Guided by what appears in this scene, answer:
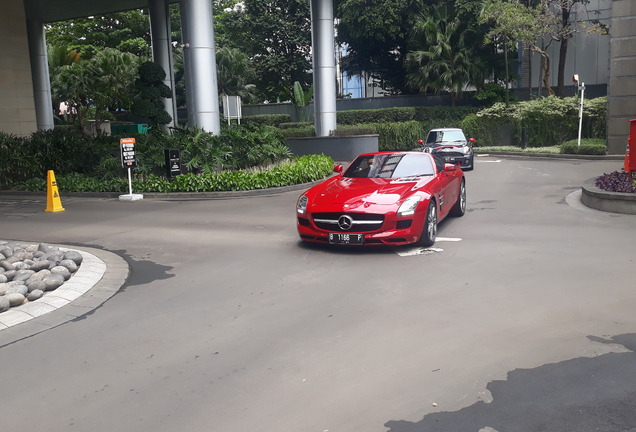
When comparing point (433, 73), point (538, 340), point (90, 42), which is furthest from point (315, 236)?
point (90, 42)

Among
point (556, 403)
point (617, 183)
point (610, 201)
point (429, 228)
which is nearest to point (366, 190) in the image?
point (429, 228)

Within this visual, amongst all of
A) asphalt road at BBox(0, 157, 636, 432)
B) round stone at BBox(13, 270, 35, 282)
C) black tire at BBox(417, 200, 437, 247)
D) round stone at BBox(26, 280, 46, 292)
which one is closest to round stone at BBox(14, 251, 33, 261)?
round stone at BBox(13, 270, 35, 282)

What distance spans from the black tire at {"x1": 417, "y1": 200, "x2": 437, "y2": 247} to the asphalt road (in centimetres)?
19

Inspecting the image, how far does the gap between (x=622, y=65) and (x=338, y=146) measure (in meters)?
11.9

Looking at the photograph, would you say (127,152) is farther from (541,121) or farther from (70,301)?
(541,121)

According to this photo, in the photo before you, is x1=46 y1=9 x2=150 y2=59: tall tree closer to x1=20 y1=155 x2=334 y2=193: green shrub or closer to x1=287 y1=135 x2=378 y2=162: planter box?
x1=287 y1=135 x2=378 y2=162: planter box

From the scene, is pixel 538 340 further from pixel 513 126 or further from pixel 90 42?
pixel 90 42

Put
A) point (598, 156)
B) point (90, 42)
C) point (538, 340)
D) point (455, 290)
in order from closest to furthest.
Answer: point (538, 340)
point (455, 290)
point (598, 156)
point (90, 42)

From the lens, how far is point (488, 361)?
16.3 ft

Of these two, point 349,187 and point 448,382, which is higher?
point 349,187

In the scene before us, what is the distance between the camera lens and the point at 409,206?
29.1 ft

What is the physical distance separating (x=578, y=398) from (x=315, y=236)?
17.6ft

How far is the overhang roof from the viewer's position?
32.1m

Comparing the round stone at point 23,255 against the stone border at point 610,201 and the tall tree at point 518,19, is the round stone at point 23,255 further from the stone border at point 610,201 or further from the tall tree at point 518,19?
the tall tree at point 518,19
